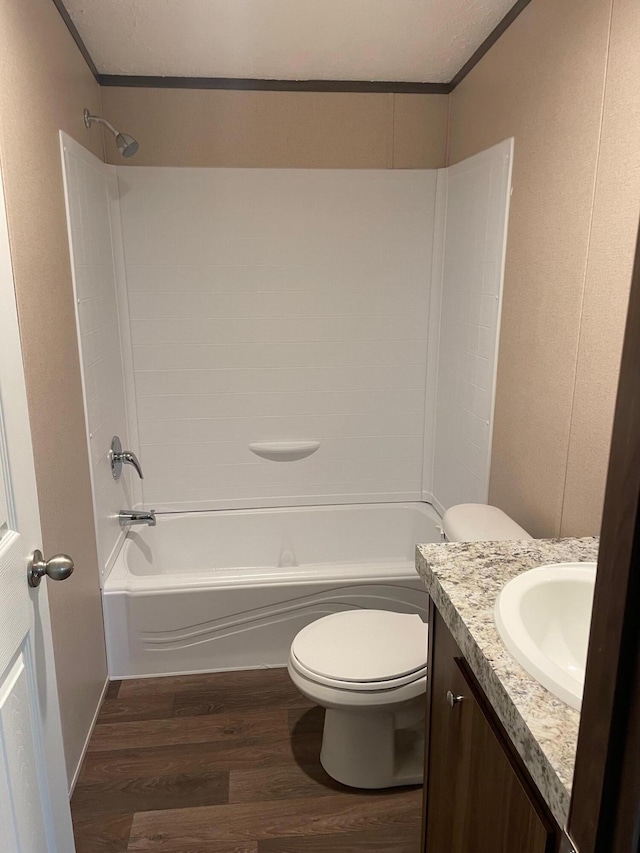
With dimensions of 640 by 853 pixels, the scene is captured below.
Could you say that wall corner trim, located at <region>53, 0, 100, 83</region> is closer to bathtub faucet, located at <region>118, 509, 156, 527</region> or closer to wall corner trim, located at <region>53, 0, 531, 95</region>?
wall corner trim, located at <region>53, 0, 531, 95</region>

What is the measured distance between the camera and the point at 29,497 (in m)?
1.21

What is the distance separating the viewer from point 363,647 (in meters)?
1.96

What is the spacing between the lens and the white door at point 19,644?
1084 millimetres

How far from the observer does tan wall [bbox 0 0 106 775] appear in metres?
1.65

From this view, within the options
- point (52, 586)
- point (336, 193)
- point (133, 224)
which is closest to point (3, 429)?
point (52, 586)

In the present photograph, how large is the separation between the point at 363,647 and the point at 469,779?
0.82m

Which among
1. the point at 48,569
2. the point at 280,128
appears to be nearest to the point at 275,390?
the point at 280,128

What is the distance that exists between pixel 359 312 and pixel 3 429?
7.21ft

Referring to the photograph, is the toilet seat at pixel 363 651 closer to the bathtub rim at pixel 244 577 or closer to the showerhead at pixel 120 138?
the bathtub rim at pixel 244 577

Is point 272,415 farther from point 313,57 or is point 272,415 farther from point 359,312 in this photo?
point 313,57

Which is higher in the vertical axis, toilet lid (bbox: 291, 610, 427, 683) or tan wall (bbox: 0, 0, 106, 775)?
tan wall (bbox: 0, 0, 106, 775)

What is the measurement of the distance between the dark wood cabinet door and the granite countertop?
61 mm

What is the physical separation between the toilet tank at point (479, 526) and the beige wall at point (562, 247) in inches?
4.4

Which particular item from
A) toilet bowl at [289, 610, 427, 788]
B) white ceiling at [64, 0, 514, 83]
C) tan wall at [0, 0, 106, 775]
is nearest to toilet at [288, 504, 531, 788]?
toilet bowl at [289, 610, 427, 788]
